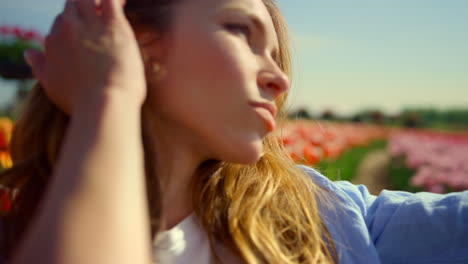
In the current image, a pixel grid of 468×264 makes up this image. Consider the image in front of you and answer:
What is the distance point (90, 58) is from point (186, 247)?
2.03ft

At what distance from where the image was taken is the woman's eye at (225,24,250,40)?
1060 mm

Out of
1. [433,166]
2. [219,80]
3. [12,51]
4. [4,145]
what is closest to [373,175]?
[433,166]

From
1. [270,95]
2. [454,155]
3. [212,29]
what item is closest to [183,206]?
[270,95]

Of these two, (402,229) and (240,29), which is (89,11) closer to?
(240,29)

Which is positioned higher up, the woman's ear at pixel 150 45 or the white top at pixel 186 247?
the woman's ear at pixel 150 45

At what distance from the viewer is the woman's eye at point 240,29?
1.06m

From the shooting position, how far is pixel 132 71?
31.5 inches

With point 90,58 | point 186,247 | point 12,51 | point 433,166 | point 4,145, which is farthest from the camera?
point 12,51

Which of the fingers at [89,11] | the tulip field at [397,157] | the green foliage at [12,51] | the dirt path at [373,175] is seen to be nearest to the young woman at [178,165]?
the fingers at [89,11]

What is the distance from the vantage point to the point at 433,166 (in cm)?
593

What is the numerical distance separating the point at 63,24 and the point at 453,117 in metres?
41.5

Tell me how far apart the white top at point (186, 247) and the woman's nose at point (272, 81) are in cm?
45

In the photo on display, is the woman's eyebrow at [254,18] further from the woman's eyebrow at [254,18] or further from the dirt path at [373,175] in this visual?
the dirt path at [373,175]

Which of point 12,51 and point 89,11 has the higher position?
point 89,11
